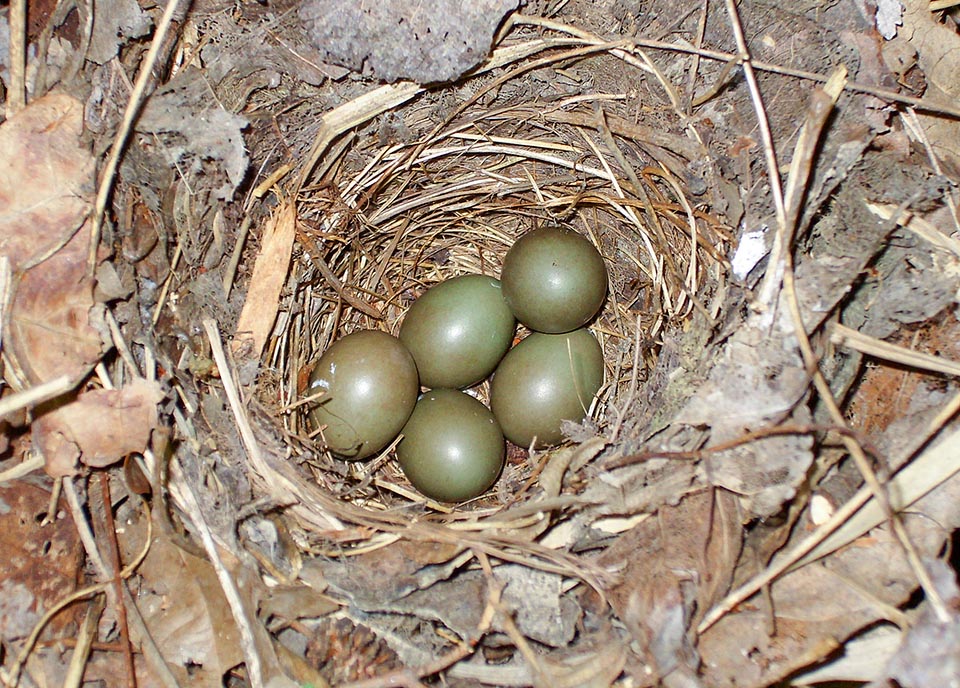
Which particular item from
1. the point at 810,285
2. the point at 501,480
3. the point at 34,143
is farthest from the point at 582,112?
the point at 34,143

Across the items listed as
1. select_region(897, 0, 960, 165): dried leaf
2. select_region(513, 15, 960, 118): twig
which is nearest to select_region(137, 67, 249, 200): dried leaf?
select_region(513, 15, 960, 118): twig

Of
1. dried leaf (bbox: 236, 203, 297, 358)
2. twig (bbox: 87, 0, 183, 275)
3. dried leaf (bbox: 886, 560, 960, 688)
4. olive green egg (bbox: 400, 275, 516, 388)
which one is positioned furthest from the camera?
olive green egg (bbox: 400, 275, 516, 388)

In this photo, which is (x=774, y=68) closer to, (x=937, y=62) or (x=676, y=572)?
(x=937, y=62)

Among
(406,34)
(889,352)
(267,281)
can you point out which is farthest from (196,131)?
(889,352)

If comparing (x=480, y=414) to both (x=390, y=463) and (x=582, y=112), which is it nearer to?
(x=390, y=463)

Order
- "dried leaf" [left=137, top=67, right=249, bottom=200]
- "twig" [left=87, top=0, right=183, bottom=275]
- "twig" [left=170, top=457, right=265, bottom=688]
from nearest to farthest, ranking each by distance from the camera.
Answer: "twig" [left=170, top=457, right=265, bottom=688] → "twig" [left=87, top=0, right=183, bottom=275] → "dried leaf" [left=137, top=67, right=249, bottom=200]

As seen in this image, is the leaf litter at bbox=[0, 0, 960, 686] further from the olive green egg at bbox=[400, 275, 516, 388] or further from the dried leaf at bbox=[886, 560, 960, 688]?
the olive green egg at bbox=[400, 275, 516, 388]

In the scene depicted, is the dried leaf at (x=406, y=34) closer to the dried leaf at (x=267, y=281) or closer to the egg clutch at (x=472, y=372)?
the dried leaf at (x=267, y=281)

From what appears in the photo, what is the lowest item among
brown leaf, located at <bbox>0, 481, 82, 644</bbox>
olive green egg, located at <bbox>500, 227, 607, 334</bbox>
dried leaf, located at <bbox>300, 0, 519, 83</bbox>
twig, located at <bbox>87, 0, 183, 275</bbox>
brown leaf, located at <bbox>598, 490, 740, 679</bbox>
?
brown leaf, located at <bbox>0, 481, 82, 644</bbox>
